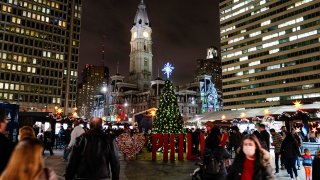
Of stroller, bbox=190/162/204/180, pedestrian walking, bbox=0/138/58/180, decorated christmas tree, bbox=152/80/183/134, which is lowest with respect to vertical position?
stroller, bbox=190/162/204/180

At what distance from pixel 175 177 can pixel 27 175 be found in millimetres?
10856

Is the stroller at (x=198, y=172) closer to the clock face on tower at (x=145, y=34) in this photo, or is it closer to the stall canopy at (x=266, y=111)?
the stall canopy at (x=266, y=111)

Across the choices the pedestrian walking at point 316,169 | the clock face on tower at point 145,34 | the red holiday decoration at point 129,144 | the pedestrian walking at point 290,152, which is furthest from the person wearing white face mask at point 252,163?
the clock face on tower at point 145,34

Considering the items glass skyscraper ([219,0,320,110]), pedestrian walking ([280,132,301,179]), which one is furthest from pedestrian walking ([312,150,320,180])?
glass skyscraper ([219,0,320,110])

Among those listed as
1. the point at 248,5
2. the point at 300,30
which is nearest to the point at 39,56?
the point at 248,5

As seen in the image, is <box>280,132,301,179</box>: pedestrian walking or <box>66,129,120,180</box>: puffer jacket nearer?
<box>66,129,120,180</box>: puffer jacket

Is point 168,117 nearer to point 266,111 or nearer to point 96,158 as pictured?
point 266,111

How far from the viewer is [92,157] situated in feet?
20.3

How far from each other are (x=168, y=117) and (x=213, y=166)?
20.3 meters

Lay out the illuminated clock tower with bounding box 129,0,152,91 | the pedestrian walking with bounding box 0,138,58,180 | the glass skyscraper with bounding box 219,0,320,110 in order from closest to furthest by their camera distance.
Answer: the pedestrian walking with bounding box 0,138,58,180 → the glass skyscraper with bounding box 219,0,320,110 → the illuminated clock tower with bounding box 129,0,152,91

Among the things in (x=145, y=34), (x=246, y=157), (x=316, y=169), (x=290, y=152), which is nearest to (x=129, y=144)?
(x=290, y=152)

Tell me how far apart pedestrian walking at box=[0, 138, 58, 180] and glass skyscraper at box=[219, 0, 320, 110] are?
310ft

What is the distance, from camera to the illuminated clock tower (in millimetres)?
160000

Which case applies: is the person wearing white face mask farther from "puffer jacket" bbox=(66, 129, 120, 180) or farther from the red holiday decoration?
the red holiday decoration
